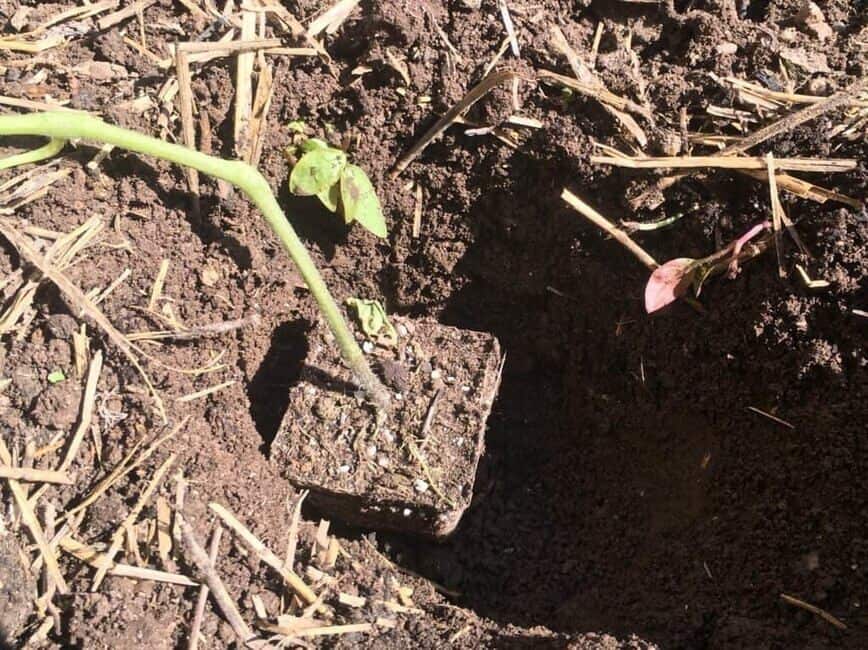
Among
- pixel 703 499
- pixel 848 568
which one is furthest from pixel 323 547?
pixel 848 568

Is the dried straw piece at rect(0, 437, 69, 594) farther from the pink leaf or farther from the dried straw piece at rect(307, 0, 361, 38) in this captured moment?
the pink leaf

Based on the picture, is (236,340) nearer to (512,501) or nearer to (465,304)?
(465,304)

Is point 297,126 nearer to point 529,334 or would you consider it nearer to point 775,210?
point 529,334

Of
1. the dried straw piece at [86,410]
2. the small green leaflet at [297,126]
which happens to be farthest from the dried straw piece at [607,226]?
the dried straw piece at [86,410]

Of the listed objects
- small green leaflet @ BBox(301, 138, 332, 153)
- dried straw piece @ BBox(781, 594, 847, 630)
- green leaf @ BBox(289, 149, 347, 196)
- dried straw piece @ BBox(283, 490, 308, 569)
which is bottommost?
dried straw piece @ BBox(781, 594, 847, 630)

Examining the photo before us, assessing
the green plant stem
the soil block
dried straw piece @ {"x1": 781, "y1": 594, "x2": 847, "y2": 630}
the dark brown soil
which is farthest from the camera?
the soil block

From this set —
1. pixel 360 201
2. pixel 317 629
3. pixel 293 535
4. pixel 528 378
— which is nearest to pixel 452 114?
pixel 360 201

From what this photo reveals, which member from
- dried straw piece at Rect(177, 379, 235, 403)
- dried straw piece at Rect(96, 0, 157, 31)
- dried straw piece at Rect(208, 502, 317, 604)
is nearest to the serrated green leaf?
dried straw piece at Rect(177, 379, 235, 403)

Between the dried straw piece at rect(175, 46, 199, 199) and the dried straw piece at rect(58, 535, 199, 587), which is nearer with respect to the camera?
the dried straw piece at rect(58, 535, 199, 587)
